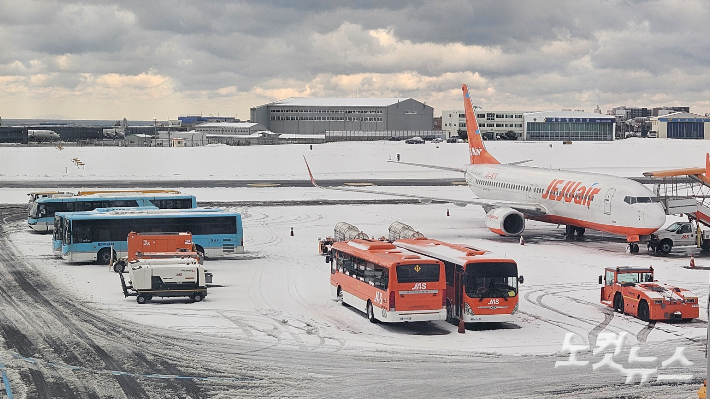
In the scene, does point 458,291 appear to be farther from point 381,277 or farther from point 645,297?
point 645,297

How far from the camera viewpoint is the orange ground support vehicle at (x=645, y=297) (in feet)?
123

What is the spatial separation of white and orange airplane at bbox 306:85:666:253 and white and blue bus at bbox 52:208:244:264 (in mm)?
11029

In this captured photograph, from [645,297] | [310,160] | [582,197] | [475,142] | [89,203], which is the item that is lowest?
[645,297]

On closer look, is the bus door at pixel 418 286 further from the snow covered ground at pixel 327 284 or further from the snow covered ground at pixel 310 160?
the snow covered ground at pixel 310 160

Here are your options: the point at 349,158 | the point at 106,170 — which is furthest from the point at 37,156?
the point at 349,158

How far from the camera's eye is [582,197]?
61281 mm

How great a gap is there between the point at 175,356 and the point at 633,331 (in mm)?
18925

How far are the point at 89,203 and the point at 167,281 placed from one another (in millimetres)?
28883

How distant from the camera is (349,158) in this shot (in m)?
158

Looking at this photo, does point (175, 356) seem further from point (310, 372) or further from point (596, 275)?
point (596, 275)

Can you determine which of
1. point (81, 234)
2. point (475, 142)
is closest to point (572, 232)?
point (475, 142)

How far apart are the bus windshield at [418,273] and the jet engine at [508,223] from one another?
30.1m

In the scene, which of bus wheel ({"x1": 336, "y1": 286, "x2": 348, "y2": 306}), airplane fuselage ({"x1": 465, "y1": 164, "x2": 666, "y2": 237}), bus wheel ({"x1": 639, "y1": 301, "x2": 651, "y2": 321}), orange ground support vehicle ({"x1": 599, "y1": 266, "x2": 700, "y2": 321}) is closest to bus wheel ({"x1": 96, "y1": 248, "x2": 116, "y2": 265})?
bus wheel ({"x1": 336, "y1": 286, "x2": 348, "y2": 306})

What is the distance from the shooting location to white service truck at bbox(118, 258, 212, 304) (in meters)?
41.3
